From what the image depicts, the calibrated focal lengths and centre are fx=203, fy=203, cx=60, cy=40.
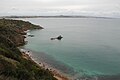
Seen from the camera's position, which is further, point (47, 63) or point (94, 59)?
Answer: point (94, 59)

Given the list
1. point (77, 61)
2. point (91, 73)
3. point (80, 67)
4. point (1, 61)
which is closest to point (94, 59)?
point (77, 61)

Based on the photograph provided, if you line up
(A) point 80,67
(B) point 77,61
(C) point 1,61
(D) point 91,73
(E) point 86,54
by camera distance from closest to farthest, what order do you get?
(C) point 1,61 < (D) point 91,73 < (A) point 80,67 < (B) point 77,61 < (E) point 86,54

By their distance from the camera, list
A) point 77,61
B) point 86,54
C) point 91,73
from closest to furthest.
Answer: point 91,73
point 77,61
point 86,54

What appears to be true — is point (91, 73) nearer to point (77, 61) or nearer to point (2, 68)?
point (77, 61)

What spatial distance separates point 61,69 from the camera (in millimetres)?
44781

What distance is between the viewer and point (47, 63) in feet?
163

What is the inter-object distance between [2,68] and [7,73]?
64.7 inches

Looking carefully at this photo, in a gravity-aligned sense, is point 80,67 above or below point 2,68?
below

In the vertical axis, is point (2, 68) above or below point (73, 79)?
above

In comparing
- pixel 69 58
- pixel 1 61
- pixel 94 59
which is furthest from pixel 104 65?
pixel 1 61

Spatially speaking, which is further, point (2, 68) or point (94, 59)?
point (94, 59)

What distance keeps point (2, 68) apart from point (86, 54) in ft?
135

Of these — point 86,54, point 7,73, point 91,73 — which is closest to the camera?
point 7,73

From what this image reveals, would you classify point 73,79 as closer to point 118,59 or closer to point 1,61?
point 1,61
